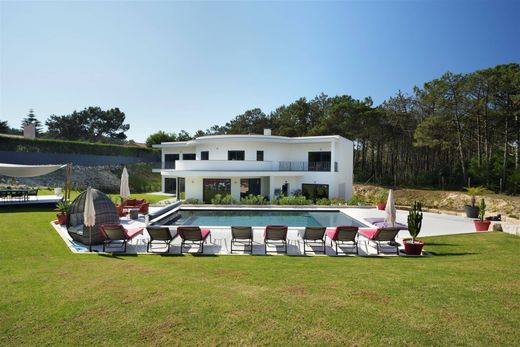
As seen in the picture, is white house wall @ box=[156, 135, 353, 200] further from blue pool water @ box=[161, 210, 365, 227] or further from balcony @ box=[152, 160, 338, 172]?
blue pool water @ box=[161, 210, 365, 227]

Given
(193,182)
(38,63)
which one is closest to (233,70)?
(193,182)


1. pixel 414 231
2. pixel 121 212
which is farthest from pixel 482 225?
pixel 121 212

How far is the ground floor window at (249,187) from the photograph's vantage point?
89.0 feet

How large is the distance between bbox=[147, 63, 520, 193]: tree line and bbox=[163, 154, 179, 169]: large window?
1423cm

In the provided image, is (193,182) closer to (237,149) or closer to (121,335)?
(237,149)

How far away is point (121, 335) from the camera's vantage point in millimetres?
4227

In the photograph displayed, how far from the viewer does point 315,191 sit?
27.2m

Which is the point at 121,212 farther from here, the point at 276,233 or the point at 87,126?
the point at 87,126

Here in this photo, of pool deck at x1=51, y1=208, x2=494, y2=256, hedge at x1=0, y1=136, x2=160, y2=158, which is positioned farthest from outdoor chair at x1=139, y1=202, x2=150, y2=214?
hedge at x1=0, y1=136, x2=160, y2=158

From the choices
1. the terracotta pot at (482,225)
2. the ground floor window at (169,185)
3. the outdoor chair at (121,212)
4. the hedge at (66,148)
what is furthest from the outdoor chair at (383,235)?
the hedge at (66,148)

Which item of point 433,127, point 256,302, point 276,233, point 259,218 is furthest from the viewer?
point 433,127

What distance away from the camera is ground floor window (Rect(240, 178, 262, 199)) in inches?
1068

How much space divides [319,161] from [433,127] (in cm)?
1675

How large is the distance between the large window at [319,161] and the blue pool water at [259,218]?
683cm
